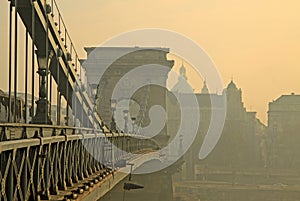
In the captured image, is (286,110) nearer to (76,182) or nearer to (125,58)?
(125,58)

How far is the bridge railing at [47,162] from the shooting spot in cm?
866

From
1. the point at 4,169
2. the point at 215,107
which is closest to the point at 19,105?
the point at 4,169

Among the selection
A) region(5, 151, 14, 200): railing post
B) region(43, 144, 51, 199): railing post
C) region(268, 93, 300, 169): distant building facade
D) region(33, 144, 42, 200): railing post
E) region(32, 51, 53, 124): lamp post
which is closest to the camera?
region(5, 151, 14, 200): railing post

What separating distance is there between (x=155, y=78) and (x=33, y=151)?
4696cm

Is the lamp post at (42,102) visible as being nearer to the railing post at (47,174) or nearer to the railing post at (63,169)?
the railing post at (63,169)

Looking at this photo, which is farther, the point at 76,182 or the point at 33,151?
the point at 76,182

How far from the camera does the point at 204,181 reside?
310ft

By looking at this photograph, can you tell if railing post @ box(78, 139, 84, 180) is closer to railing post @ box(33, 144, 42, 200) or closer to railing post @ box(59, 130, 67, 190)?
railing post @ box(59, 130, 67, 190)

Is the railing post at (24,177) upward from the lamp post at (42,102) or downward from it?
downward

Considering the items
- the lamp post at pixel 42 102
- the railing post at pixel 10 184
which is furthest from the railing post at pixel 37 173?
the lamp post at pixel 42 102

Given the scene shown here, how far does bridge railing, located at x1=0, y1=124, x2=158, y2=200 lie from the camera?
28.4 ft

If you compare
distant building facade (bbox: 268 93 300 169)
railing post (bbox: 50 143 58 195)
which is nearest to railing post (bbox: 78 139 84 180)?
railing post (bbox: 50 143 58 195)

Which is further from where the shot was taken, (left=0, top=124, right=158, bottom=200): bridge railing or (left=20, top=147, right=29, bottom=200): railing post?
(left=20, top=147, right=29, bottom=200): railing post

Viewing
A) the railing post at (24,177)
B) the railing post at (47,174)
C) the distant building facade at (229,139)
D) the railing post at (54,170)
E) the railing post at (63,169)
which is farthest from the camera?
the distant building facade at (229,139)
